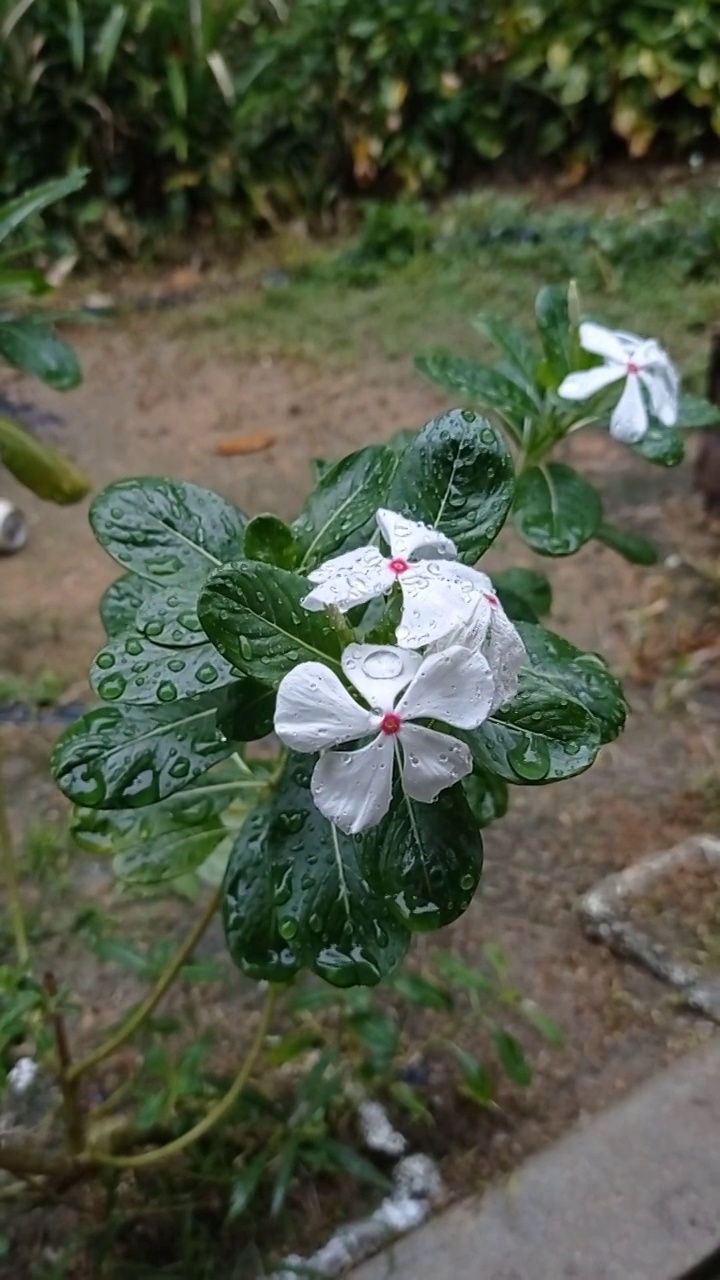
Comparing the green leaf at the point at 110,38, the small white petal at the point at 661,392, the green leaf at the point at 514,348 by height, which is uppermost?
the green leaf at the point at 514,348

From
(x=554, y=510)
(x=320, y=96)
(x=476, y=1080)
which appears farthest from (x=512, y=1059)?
(x=320, y=96)

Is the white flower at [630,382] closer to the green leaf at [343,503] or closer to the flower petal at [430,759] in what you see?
Answer: the green leaf at [343,503]

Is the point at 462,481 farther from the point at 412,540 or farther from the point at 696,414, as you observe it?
the point at 696,414

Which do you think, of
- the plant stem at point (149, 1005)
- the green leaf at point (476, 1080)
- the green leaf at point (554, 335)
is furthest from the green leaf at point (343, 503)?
the green leaf at point (476, 1080)

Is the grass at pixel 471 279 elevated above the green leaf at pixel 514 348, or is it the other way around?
the green leaf at pixel 514 348

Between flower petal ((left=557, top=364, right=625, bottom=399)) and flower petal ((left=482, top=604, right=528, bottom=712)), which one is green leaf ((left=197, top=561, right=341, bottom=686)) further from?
flower petal ((left=557, top=364, right=625, bottom=399))

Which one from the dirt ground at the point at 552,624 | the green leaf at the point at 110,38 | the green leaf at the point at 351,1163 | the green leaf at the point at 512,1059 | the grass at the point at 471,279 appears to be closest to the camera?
the green leaf at the point at 351,1163

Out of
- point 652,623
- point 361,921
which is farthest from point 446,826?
point 652,623
